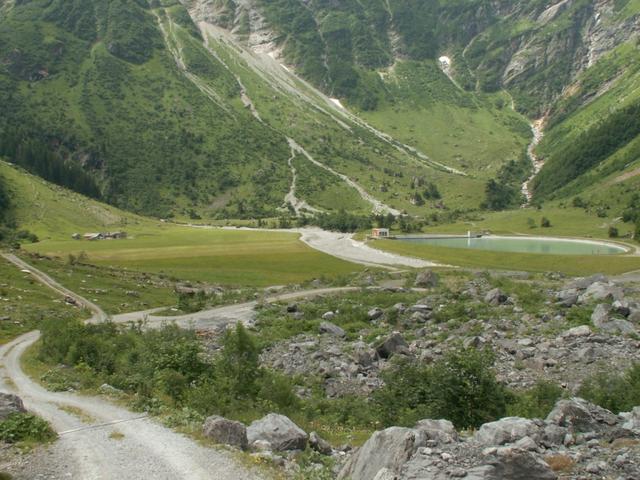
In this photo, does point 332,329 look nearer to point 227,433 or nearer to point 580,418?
point 227,433

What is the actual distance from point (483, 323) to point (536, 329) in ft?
14.1

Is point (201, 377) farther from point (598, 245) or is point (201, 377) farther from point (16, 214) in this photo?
point (16, 214)

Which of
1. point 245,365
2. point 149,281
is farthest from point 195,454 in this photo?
point 149,281

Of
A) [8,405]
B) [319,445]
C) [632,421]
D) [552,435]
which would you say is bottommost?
[8,405]

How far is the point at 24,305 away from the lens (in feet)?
193

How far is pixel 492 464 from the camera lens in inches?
465

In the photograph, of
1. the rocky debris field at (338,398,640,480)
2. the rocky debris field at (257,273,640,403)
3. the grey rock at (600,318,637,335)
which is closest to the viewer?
the rocky debris field at (338,398,640,480)

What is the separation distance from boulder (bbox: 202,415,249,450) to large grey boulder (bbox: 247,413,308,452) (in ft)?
1.27

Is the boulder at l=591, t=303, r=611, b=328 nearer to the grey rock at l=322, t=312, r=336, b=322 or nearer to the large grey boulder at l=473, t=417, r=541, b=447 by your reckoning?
the grey rock at l=322, t=312, r=336, b=322

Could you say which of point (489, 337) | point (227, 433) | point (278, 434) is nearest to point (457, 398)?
point (278, 434)

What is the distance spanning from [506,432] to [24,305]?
5866 cm

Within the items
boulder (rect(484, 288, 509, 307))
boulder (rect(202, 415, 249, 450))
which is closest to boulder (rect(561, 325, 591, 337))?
boulder (rect(484, 288, 509, 307))

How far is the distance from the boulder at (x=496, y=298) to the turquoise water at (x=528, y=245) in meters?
61.1

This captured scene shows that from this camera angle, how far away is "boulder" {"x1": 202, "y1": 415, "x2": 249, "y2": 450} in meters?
→ 16.3
